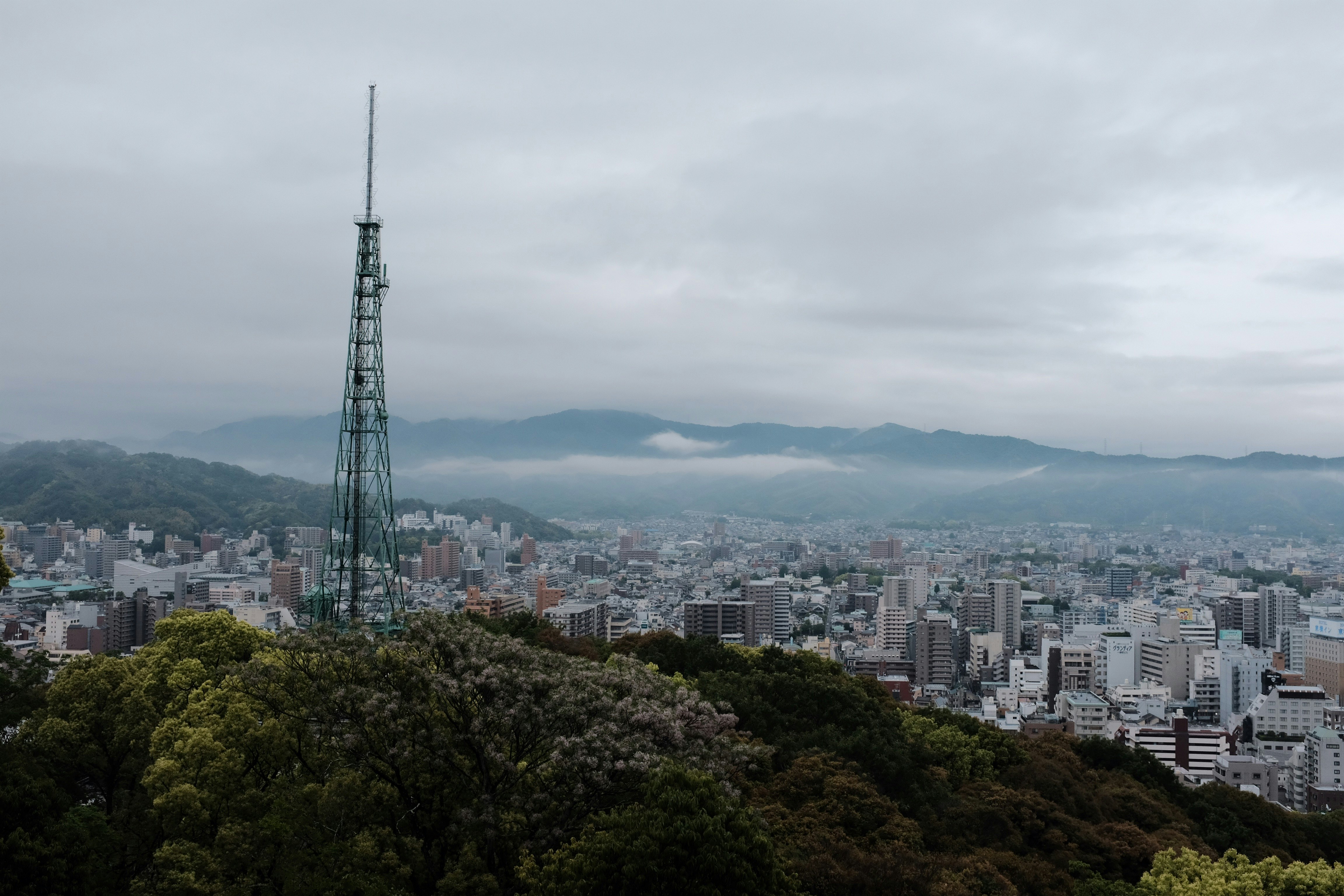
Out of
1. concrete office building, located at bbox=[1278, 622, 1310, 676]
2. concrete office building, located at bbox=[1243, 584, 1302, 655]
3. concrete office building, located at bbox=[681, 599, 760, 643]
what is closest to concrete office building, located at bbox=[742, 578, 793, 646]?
concrete office building, located at bbox=[681, 599, 760, 643]

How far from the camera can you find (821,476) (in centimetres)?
16450

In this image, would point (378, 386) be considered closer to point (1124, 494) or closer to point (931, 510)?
point (931, 510)

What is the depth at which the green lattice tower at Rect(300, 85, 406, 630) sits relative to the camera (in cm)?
1283

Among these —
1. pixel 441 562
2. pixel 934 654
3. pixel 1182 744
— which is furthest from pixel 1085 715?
pixel 441 562

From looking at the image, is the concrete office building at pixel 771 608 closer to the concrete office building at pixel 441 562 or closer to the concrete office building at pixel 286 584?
the concrete office building at pixel 286 584

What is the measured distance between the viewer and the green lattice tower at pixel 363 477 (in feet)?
42.1

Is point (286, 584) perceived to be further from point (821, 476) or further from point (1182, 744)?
point (821, 476)

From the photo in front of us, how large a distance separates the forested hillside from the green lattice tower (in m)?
3.41

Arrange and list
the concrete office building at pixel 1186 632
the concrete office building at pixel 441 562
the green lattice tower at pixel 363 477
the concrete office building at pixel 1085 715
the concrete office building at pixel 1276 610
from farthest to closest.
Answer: the concrete office building at pixel 441 562
the concrete office building at pixel 1276 610
the concrete office building at pixel 1186 632
the concrete office building at pixel 1085 715
the green lattice tower at pixel 363 477

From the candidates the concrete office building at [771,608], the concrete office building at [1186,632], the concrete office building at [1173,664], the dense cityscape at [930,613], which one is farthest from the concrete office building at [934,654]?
the concrete office building at [1186,632]

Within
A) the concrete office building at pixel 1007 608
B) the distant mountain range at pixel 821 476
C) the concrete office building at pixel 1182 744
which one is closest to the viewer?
the concrete office building at pixel 1182 744

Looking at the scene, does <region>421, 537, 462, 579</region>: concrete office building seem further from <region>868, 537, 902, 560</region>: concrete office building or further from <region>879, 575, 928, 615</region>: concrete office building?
<region>868, 537, 902, 560</region>: concrete office building

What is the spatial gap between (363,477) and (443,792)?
7.52 meters

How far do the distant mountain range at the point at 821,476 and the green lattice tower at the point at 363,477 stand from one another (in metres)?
97.3
